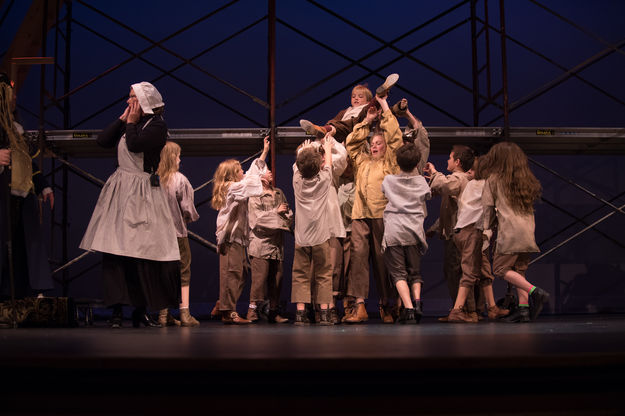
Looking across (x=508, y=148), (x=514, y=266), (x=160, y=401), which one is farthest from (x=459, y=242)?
(x=160, y=401)

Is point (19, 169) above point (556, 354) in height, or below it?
above

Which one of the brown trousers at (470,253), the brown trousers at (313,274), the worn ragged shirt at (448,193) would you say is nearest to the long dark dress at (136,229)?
the brown trousers at (313,274)

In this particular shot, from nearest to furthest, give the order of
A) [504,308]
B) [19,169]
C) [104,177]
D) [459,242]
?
[19,169] → [459,242] → [504,308] → [104,177]

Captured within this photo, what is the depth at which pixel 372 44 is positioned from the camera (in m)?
11.3

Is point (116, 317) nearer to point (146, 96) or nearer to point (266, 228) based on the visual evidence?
point (146, 96)

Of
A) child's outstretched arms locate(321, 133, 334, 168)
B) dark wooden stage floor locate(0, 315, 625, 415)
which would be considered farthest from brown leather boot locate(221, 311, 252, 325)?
dark wooden stage floor locate(0, 315, 625, 415)

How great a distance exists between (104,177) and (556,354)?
9133 millimetres

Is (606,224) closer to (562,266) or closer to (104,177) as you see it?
(562,266)

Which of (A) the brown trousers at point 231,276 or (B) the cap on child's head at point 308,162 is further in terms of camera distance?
Result: (A) the brown trousers at point 231,276

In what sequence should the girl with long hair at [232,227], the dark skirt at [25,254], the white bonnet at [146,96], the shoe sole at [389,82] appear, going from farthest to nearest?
the girl with long hair at [232,227]
the shoe sole at [389,82]
the dark skirt at [25,254]
the white bonnet at [146,96]

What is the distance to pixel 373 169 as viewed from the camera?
5.05 m

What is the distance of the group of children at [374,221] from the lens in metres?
4.61

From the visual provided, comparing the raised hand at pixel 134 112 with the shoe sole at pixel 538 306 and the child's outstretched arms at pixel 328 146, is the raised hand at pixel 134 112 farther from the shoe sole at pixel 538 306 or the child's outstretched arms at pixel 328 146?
the shoe sole at pixel 538 306

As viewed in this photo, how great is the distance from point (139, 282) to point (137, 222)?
0.38 meters
